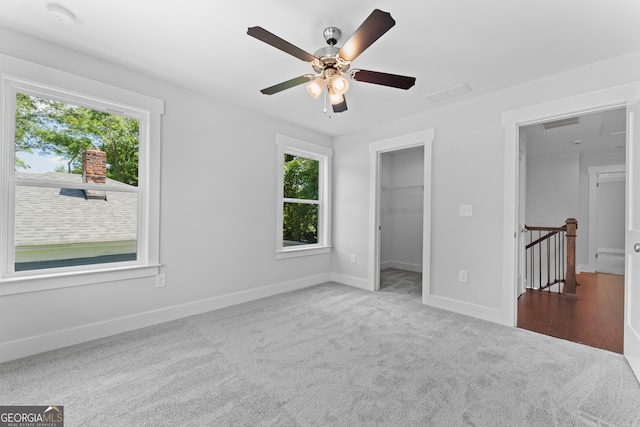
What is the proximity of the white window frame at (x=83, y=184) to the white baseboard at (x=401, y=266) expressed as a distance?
4.37m

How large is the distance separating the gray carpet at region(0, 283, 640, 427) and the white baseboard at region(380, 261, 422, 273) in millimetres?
2758

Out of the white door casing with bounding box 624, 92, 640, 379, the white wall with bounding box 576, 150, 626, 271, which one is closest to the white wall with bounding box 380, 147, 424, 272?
the white wall with bounding box 576, 150, 626, 271

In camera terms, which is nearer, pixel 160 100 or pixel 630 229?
pixel 630 229

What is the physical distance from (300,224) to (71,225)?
9.08 feet

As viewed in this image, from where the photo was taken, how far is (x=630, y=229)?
2.19 m

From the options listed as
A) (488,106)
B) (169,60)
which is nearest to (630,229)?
(488,106)

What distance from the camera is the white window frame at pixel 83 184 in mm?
2135

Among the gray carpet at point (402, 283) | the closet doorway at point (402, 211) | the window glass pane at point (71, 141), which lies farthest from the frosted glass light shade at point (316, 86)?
the closet doorway at point (402, 211)

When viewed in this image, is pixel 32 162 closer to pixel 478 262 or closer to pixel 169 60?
pixel 169 60

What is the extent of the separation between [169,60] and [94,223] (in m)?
1.61

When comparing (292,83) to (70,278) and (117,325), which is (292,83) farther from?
(117,325)

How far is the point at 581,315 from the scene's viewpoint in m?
3.22

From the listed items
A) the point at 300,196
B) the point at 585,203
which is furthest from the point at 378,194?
the point at 585,203

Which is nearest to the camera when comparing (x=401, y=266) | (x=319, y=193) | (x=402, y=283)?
(x=402, y=283)
